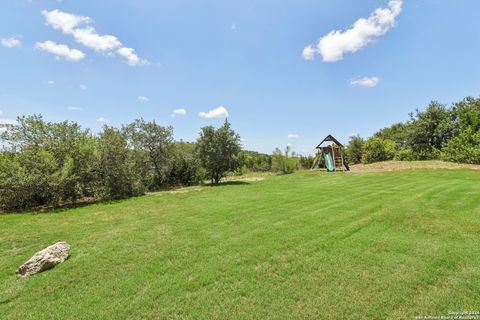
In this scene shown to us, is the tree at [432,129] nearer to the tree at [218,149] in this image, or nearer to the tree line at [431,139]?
the tree line at [431,139]

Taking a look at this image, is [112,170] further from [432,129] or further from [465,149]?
[432,129]

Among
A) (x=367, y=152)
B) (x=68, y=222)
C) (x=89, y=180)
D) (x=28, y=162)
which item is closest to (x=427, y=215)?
(x=68, y=222)

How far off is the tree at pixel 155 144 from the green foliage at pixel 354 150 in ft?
75.0

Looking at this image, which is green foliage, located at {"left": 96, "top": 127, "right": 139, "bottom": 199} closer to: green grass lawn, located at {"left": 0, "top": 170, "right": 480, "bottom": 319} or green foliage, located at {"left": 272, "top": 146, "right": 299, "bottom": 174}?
green grass lawn, located at {"left": 0, "top": 170, "right": 480, "bottom": 319}

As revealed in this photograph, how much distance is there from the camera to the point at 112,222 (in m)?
7.41

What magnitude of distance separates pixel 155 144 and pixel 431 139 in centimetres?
2891

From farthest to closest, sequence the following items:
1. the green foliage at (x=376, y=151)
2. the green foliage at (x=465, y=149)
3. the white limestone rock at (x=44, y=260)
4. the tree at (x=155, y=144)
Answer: the green foliage at (x=376, y=151) < the green foliage at (x=465, y=149) < the tree at (x=155, y=144) < the white limestone rock at (x=44, y=260)

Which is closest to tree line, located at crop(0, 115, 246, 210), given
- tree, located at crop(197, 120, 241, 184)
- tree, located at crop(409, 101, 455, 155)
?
tree, located at crop(197, 120, 241, 184)

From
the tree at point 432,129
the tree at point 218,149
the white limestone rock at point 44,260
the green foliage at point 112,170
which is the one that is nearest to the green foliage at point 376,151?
the tree at point 432,129

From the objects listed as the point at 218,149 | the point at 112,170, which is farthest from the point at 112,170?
the point at 218,149

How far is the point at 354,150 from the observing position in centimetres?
3078

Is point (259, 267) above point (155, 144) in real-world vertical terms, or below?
below

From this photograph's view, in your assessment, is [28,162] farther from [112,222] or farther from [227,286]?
[227,286]

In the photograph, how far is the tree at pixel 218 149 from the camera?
18078mm
